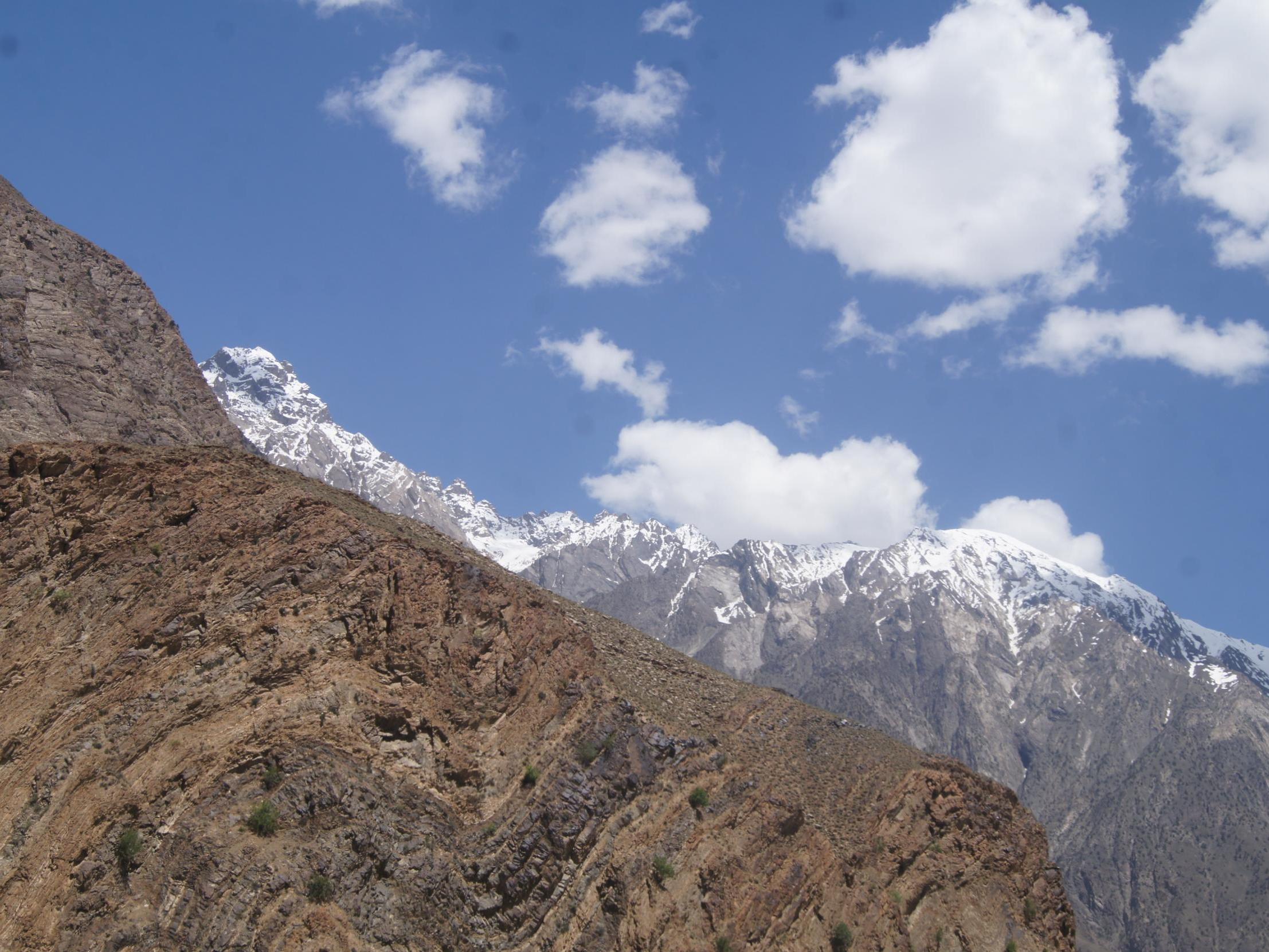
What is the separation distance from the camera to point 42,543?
125ft

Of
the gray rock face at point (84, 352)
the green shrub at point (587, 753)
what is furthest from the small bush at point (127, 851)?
the gray rock face at point (84, 352)

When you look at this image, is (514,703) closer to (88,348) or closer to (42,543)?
(42,543)

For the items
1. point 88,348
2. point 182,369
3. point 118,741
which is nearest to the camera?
point 118,741

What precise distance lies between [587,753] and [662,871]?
15.5 feet

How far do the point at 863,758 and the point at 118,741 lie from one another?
3183 centimetres

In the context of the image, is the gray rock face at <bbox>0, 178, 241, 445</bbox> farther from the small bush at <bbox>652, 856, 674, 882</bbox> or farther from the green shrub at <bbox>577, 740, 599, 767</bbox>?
the small bush at <bbox>652, 856, 674, 882</bbox>

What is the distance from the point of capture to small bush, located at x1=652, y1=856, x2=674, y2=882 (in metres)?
37.1

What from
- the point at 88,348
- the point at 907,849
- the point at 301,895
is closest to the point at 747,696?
the point at 907,849

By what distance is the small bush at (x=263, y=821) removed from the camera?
1161 inches

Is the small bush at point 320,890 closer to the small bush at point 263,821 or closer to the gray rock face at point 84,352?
the small bush at point 263,821

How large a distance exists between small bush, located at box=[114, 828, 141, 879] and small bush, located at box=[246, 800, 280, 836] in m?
2.75

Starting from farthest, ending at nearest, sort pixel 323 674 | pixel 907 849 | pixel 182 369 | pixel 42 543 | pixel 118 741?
1. pixel 182 369
2. pixel 907 849
3. pixel 42 543
4. pixel 323 674
5. pixel 118 741

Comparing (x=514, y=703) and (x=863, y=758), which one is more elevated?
(x=863, y=758)

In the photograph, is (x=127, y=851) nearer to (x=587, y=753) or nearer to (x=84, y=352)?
(x=587, y=753)
